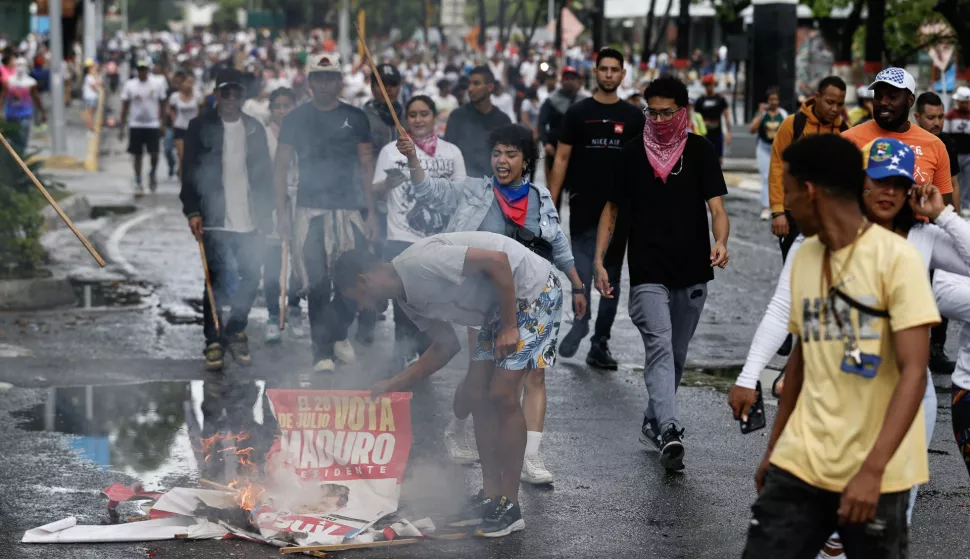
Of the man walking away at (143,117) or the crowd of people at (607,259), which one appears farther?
the man walking away at (143,117)

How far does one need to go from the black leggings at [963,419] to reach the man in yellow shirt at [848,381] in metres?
1.24

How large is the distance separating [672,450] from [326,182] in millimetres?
2984

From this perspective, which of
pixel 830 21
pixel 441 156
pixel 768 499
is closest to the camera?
pixel 768 499

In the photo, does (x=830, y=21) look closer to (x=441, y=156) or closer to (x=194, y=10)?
(x=441, y=156)

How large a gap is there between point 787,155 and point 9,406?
485 cm

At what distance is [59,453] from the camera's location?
6.12 m

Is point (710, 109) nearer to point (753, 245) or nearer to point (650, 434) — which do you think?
point (753, 245)

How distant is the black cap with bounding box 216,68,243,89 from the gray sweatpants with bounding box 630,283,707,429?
2.98 meters

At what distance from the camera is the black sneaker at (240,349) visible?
27.0ft

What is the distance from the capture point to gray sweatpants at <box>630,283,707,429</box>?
6.18m

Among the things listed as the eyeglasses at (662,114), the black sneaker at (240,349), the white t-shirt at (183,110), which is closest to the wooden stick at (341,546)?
the eyeglasses at (662,114)

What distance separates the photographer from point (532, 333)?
527 centimetres

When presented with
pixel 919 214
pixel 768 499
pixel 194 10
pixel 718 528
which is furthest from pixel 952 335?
pixel 194 10

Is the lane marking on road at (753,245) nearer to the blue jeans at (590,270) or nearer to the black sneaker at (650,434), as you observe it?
the blue jeans at (590,270)
